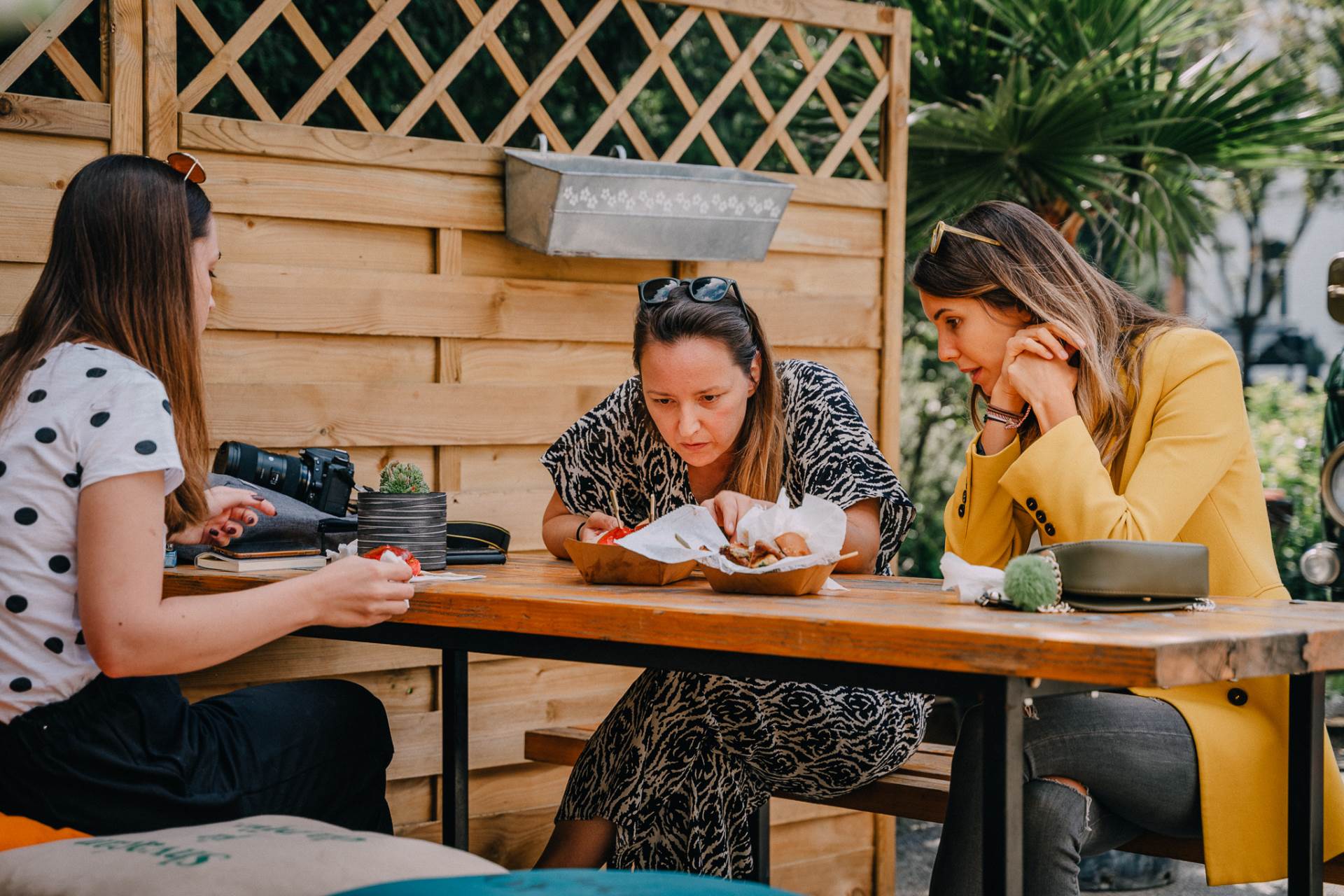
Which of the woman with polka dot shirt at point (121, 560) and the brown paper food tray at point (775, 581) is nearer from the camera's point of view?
the woman with polka dot shirt at point (121, 560)

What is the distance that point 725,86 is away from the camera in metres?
3.90

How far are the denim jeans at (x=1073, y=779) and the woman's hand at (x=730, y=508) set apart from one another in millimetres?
509

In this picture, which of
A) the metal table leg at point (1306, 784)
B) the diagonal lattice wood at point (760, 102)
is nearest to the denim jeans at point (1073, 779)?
the metal table leg at point (1306, 784)

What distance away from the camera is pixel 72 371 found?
1985 mm

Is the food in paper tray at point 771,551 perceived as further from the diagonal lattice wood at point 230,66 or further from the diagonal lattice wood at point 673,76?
the diagonal lattice wood at point 673,76

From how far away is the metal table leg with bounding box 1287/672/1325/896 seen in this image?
2.01 meters

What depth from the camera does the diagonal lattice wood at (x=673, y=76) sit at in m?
3.74

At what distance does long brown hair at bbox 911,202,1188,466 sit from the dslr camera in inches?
47.5

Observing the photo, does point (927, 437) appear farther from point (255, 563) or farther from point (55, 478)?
point (55, 478)

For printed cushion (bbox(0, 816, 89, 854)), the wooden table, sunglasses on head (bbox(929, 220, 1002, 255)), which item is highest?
sunglasses on head (bbox(929, 220, 1002, 255))

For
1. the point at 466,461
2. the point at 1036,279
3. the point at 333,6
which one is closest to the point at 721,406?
the point at 1036,279

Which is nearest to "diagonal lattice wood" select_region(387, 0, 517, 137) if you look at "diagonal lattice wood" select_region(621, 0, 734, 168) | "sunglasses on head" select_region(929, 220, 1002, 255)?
"diagonal lattice wood" select_region(621, 0, 734, 168)

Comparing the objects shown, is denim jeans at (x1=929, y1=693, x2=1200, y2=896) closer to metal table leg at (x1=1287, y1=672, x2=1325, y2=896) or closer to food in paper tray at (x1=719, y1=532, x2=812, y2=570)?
metal table leg at (x1=1287, y1=672, x2=1325, y2=896)

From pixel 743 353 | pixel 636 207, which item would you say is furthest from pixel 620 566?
pixel 636 207
